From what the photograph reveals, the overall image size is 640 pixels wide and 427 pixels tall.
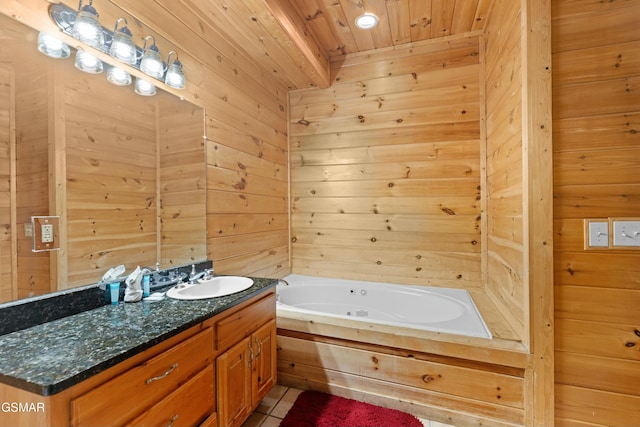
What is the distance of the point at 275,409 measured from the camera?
1669 mm

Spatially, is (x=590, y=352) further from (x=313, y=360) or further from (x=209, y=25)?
(x=209, y=25)

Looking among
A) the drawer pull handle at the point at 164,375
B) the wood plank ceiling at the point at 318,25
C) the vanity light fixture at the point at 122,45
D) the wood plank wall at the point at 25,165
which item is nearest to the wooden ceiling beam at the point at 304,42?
the wood plank ceiling at the point at 318,25

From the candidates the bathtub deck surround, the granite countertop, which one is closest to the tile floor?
the bathtub deck surround

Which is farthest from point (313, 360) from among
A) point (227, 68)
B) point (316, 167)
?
point (227, 68)

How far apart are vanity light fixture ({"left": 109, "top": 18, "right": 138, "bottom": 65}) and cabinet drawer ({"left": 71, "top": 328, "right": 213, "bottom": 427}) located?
144 cm

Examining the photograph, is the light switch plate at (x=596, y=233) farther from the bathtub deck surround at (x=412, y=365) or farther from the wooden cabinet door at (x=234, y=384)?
the wooden cabinet door at (x=234, y=384)

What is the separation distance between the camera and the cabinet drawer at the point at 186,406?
35.8 inches

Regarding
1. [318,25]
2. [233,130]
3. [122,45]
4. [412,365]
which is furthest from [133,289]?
[318,25]

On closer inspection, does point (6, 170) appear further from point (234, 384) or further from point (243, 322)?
point (234, 384)

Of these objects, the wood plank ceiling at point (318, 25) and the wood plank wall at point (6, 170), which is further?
the wood plank ceiling at point (318, 25)

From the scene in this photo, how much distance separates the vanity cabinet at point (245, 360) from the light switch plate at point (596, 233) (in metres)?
1.67

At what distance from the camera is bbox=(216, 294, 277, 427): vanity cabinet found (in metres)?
1.24

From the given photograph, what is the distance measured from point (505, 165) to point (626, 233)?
0.69 metres

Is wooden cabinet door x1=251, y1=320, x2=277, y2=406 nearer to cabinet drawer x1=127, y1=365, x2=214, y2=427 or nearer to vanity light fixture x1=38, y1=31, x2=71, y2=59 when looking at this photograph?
cabinet drawer x1=127, y1=365, x2=214, y2=427
